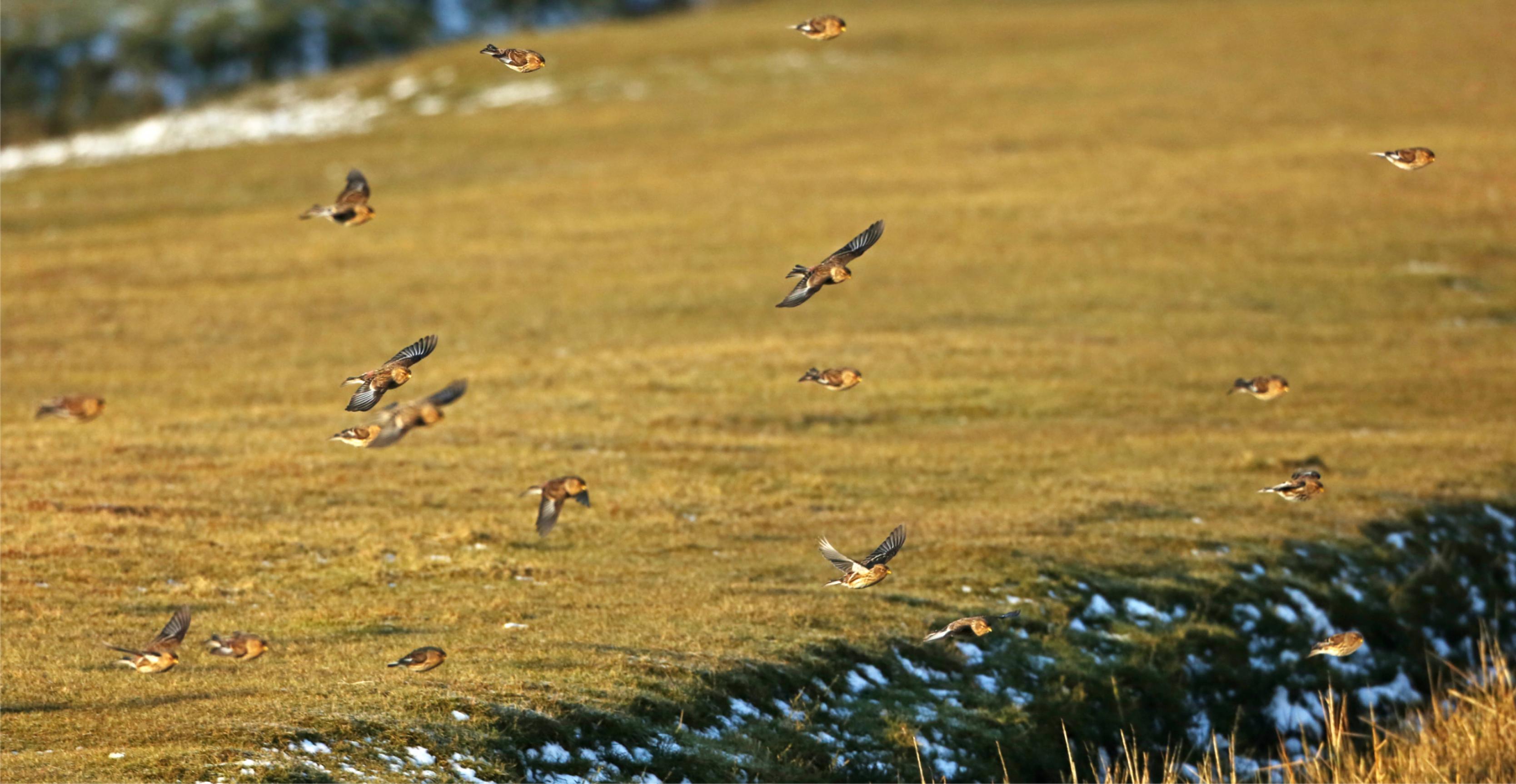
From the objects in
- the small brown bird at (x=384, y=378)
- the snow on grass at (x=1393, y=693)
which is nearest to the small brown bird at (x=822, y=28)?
the small brown bird at (x=384, y=378)

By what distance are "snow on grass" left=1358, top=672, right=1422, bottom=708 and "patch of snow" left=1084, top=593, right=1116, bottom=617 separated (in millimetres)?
3228

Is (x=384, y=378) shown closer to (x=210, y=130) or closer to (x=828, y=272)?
(x=828, y=272)

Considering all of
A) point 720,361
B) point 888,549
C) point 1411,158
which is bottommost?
point 720,361

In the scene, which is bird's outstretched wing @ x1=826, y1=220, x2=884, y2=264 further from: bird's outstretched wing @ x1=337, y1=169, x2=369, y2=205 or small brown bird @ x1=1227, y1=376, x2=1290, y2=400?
bird's outstretched wing @ x1=337, y1=169, x2=369, y2=205

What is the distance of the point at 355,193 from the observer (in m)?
13.2

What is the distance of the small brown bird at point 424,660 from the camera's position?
1375 centimetres

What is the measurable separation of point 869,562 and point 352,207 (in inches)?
208

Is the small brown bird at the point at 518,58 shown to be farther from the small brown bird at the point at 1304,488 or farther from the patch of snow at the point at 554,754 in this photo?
the small brown bird at the point at 1304,488

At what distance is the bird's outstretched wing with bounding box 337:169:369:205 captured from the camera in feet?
42.8

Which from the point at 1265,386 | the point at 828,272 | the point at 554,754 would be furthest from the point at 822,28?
the point at 554,754

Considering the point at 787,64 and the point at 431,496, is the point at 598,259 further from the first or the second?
the point at 787,64

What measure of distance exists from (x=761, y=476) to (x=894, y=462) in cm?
271

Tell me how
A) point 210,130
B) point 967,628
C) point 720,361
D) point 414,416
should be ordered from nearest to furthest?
1. point 414,416
2. point 967,628
3. point 720,361
4. point 210,130

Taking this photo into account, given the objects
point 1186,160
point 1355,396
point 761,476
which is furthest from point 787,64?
point 761,476
